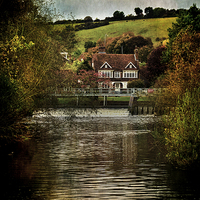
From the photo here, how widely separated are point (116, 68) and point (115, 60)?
3.67 m

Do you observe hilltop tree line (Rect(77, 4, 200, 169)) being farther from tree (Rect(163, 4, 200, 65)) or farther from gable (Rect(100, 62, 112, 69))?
gable (Rect(100, 62, 112, 69))

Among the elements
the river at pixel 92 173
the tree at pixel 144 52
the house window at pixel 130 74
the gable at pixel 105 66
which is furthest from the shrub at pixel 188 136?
the tree at pixel 144 52

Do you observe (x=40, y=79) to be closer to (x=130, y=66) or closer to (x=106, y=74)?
(x=106, y=74)

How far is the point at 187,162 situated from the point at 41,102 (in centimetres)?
2597

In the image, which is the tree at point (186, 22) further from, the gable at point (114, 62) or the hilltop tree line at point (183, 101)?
the gable at point (114, 62)

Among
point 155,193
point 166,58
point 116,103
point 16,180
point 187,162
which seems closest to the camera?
point 155,193

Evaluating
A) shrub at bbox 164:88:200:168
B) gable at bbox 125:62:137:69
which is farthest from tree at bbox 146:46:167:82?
shrub at bbox 164:88:200:168

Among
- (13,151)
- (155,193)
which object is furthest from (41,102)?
(155,193)

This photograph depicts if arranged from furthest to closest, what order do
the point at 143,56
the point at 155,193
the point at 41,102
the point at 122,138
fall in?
the point at 143,56 → the point at 41,102 → the point at 122,138 → the point at 155,193

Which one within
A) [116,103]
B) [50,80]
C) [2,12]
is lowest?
[116,103]

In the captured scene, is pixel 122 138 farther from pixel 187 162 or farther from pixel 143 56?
pixel 143 56

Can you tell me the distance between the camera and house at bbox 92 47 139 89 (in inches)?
4909

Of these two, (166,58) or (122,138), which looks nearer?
(122,138)

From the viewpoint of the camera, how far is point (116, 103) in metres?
94.2
